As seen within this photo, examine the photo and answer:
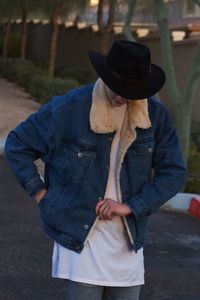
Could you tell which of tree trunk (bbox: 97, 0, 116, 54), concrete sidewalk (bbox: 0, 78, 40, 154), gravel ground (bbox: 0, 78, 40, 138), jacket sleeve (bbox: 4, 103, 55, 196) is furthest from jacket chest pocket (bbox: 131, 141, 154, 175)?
tree trunk (bbox: 97, 0, 116, 54)

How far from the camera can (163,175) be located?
3.03 metres

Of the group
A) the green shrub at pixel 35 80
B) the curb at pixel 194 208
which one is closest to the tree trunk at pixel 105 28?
the green shrub at pixel 35 80

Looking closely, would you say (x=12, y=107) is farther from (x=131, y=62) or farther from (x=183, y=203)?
(x=131, y=62)

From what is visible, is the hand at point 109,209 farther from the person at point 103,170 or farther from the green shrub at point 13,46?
the green shrub at point 13,46

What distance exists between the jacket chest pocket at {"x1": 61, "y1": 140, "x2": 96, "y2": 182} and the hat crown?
330 mm

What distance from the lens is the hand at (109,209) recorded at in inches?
114

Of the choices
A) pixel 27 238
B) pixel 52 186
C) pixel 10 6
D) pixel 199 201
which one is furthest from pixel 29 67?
pixel 52 186

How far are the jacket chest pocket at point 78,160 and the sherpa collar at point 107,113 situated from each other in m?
0.09

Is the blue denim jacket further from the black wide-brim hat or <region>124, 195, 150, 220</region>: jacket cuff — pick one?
the black wide-brim hat

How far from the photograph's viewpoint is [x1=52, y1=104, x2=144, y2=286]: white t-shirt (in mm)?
2959

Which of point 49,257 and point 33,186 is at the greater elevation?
point 33,186

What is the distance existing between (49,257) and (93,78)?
17626mm

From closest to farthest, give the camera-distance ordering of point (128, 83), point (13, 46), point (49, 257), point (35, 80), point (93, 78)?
1. point (128, 83)
2. point (49, 257)
3. point (35, 80)
4. point (93, 78)
5. point (13, 46)

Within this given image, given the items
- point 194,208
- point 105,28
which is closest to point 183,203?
point 194,208
